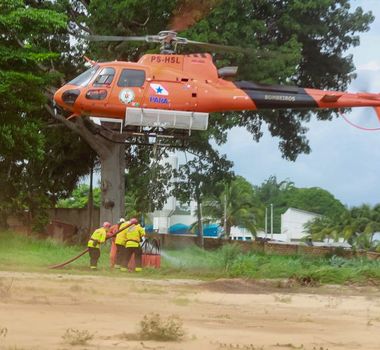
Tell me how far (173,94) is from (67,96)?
248 cm

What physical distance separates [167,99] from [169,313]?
5582 mm

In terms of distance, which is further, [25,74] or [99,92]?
[25,74]

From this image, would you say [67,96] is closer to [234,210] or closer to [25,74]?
[25,74]

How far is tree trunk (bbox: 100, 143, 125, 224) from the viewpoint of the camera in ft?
101

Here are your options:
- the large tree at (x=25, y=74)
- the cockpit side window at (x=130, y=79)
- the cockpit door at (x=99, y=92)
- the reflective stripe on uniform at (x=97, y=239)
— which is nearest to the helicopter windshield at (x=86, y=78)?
the cockpit door at (x=99, y=92)

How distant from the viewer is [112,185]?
3112cm

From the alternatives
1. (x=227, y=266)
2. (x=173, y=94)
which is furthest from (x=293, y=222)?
(x=173, y=94)

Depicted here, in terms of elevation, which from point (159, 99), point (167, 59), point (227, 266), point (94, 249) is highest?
point (167, 59)

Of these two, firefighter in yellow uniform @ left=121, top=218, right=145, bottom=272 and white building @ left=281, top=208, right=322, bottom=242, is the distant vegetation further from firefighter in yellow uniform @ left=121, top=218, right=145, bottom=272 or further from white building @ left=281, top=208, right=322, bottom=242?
firefighter in yellow uniform @ left=121, top=218, right=145, bottom=272

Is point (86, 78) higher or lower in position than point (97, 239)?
higher

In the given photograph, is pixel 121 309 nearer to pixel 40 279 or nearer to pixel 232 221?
pixel 40 279

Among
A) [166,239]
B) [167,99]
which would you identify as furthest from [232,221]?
[167,99]

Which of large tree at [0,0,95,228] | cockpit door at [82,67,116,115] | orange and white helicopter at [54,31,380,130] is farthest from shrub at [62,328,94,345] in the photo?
large tree at [0,0,95,228]

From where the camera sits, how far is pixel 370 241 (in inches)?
2584
